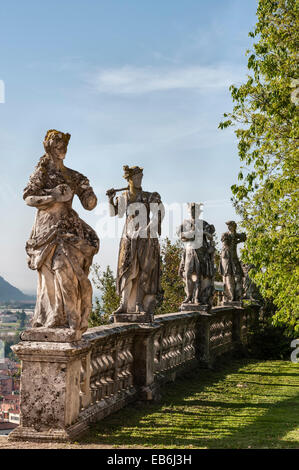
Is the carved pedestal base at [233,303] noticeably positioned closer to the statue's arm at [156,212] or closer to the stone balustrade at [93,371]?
the stone balustrade at [93,371]

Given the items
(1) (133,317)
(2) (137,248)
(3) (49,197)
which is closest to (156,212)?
(2) (137,248)

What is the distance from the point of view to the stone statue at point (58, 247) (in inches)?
246

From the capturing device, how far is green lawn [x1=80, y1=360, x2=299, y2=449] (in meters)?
6.45

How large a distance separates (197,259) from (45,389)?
7309 mm

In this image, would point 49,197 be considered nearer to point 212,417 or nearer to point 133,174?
point 133,174

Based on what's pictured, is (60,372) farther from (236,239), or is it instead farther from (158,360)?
(236,239)

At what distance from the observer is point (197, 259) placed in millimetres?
12984

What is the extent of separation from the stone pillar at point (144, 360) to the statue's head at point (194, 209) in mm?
4316

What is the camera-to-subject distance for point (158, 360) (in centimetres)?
1008

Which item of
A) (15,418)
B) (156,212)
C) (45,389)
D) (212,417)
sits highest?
(156,212)

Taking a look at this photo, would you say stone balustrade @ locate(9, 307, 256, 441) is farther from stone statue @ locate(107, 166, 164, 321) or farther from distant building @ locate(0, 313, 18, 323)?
distant building @ locate(0, 313, 18, 323)

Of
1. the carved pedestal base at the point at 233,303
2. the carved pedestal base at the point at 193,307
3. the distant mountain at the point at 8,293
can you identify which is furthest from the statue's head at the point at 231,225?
the distant mountain at the point at 8,293

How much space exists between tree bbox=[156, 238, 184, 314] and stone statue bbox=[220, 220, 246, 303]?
10.5 m

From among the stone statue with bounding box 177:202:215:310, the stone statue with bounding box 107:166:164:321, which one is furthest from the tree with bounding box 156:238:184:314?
the stone statue with bounding box 107:166:164:321
